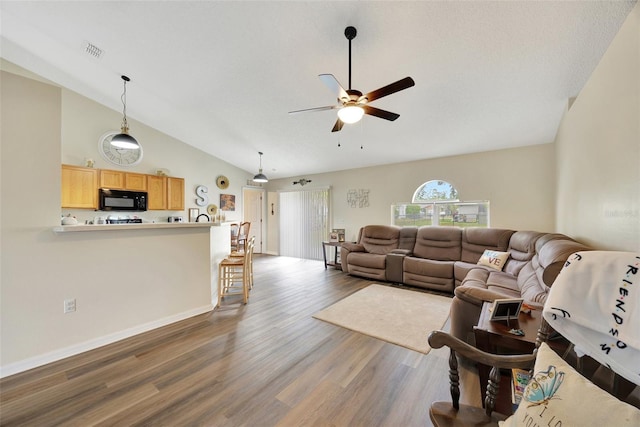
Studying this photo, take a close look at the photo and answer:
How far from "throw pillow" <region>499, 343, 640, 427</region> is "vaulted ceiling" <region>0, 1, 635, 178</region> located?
2.38 m

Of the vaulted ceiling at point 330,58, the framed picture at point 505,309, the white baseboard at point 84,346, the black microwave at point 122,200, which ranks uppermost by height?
the vaulted ceiling at point 330,58

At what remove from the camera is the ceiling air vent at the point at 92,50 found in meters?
2.86

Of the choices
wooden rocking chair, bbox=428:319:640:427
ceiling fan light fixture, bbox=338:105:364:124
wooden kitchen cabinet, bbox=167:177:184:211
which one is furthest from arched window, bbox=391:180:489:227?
wooden kitchen cabinet, bbox=167:177:184:211

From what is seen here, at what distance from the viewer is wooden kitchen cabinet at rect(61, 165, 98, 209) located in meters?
4.01

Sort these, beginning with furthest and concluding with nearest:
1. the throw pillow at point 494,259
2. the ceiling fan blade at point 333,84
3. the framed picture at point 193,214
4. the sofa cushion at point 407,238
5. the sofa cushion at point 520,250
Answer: the framed picture at point 193,214
the sofa cushion at point 407,238
the throw pillow at point 494,259
the sofa cushion at point 520,250
the ceiling fan blade at point 333,84

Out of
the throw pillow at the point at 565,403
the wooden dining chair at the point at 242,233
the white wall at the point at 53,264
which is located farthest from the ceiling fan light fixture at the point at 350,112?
the wooden dining chair at the point at 242,233

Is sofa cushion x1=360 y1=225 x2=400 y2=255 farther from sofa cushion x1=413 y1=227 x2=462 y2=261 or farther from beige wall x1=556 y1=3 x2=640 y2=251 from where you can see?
beige wall x1=556 y1=3 x2=640 y2=251

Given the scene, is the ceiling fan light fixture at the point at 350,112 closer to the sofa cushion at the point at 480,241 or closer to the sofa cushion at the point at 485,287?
the sofa cushion at the point at 485,287

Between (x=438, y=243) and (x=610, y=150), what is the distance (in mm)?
3045

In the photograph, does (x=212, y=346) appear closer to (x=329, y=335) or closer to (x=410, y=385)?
(x=329, y=335)

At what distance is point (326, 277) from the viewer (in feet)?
16.1

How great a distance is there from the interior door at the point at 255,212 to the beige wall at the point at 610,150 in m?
7.06

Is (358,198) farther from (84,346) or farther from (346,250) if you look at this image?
(84,346)

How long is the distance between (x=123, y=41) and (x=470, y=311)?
4586 millimetres
